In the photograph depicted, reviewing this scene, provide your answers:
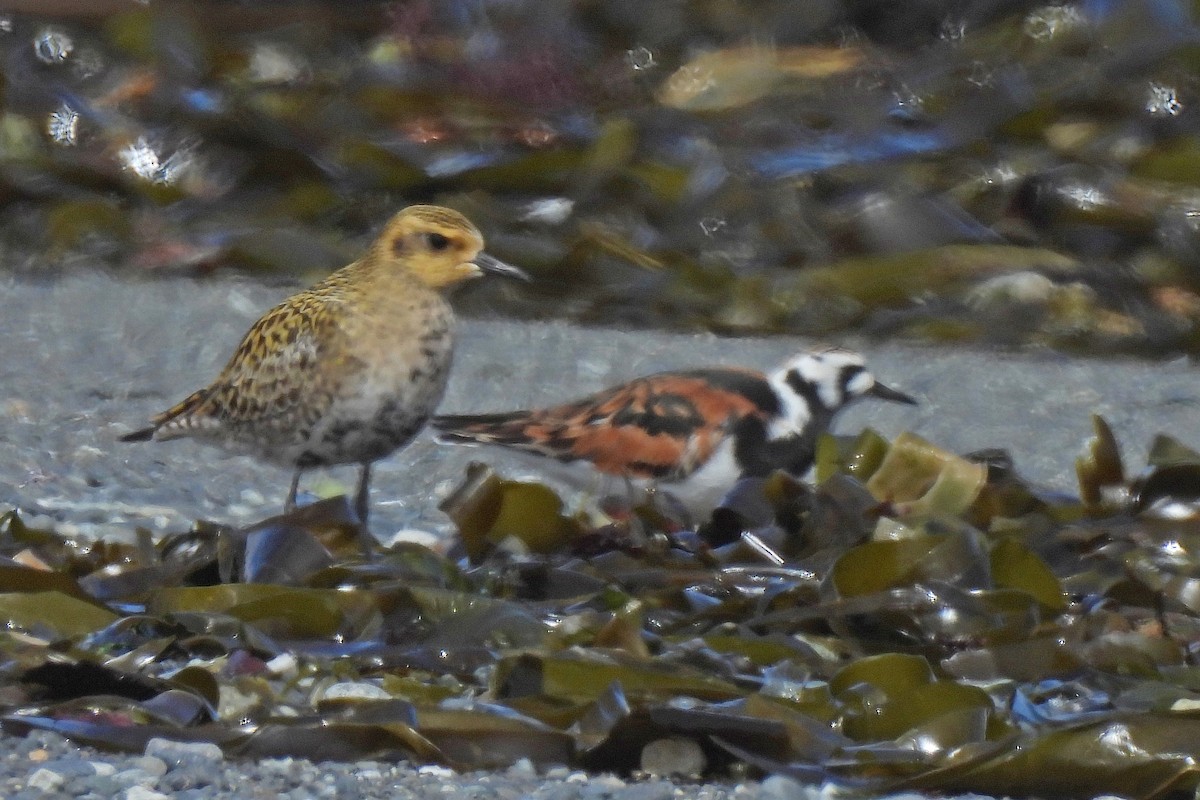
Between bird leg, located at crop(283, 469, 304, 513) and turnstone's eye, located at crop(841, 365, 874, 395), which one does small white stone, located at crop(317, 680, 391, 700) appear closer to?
bird leg, located at crop(283, 469, 304, 513)

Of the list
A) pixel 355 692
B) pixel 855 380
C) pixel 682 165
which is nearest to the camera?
pixel 355 692

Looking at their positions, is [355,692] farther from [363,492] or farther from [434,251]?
[434,251]

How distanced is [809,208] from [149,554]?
10.6ft

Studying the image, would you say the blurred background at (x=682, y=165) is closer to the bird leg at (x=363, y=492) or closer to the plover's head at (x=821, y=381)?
the plover's head at (x=821, y=381)

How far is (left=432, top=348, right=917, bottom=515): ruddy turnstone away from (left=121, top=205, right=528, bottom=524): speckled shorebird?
0.79 ft

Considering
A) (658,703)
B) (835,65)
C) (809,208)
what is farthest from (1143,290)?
(658,703)

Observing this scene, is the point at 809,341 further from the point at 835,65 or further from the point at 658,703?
Result: the point at 658,703

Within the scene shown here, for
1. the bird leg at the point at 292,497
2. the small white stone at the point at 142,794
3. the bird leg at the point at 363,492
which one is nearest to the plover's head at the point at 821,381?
the bird leg at the point at 363,492

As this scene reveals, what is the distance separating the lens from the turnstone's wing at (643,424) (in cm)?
386

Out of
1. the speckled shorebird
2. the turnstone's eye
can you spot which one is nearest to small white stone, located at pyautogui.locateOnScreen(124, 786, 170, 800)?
the speckled shorebird

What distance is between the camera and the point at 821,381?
4.19 metres

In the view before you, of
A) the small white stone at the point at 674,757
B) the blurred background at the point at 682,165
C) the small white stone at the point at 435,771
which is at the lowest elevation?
the blurred background at the point at 682,165

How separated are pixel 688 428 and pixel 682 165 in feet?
8.53

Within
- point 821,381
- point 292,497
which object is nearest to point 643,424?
point 821,381
